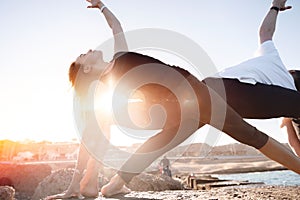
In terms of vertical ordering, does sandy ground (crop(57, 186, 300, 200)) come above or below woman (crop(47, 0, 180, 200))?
below

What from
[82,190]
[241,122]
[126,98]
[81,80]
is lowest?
[82,190]

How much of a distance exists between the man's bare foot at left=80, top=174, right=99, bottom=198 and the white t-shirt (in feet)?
5.89

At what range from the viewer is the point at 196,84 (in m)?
2.36

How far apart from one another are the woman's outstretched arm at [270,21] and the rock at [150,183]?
525cm

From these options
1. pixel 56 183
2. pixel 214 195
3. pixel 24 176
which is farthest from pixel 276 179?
pixel 214 195

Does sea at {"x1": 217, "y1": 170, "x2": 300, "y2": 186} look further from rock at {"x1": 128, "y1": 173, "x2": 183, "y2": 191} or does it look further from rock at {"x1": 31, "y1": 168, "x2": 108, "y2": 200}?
rock at {"x1": 31, "y1": 168, "x2": 108, "y2": 200}

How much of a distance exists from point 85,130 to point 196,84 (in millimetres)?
1732

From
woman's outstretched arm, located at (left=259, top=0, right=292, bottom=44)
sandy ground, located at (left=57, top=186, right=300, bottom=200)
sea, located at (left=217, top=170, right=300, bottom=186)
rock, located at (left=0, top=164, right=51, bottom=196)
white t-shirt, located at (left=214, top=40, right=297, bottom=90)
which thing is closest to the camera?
white t-shirt, located at (left=214, top=40, right=297, bottom=90)

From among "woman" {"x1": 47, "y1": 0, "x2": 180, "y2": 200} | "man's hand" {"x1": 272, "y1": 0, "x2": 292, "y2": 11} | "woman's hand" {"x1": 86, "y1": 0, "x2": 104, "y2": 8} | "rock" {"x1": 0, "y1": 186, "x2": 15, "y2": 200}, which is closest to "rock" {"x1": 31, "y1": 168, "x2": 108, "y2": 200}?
"rock" {"x1": 0, "y1": 186, "x2": 15, "y2": 200}

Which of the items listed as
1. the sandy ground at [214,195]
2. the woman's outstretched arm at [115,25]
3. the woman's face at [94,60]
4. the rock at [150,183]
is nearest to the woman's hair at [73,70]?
the woman's face at [94,60]

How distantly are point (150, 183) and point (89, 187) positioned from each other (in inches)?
176

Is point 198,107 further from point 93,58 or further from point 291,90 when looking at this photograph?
point 93,58

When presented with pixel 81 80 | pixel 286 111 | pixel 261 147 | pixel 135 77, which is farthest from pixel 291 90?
pixel 81 80

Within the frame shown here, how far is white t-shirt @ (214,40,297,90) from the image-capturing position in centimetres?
256
